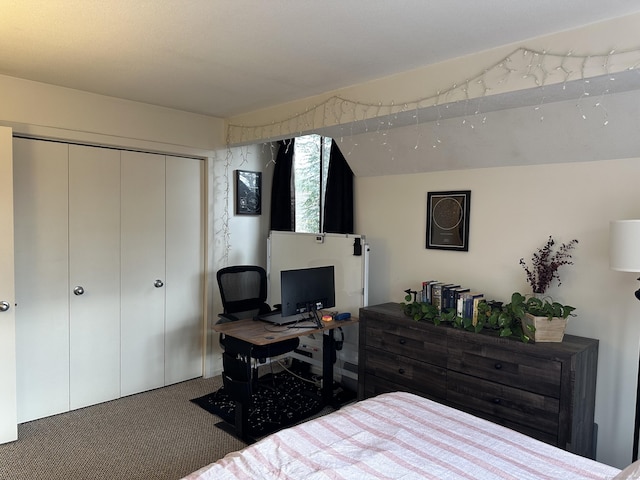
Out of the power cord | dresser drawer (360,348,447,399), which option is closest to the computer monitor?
dresser drawer (360,348,447,399)

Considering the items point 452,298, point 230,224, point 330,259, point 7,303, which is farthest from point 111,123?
point 452,298

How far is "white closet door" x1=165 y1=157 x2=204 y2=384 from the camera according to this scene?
4023 mm

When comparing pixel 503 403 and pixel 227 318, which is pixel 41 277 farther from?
pixel 503 403

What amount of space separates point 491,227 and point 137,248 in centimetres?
288

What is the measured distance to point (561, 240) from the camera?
110 inches

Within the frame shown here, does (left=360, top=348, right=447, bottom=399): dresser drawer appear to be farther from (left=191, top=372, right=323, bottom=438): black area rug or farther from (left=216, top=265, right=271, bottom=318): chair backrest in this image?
(left=216, top=265, right=271, bottom=318): chair backrest

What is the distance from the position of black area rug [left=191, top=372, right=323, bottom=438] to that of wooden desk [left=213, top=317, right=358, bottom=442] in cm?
10

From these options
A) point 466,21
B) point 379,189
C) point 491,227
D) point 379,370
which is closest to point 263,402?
point 379,370

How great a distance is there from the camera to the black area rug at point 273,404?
333cm

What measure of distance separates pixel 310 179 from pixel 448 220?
171 centimetres

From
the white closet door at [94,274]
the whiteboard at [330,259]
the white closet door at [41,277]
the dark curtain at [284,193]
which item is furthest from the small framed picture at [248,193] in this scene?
the white closet door at [41,277]

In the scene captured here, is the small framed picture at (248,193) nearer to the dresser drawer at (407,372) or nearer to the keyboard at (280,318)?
the keyboard at (280,318)

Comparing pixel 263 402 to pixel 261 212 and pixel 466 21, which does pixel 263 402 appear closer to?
pixel 261 212

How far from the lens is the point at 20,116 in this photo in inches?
A: 123
